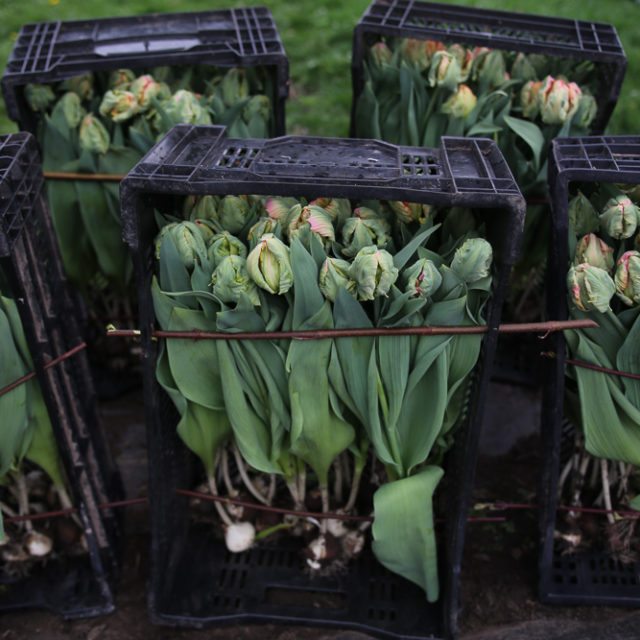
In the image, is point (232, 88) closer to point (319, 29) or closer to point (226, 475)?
point (226, 475)

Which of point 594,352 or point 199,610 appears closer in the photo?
point 594,352

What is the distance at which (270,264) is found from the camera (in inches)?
56.5

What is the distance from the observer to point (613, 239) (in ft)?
5.29

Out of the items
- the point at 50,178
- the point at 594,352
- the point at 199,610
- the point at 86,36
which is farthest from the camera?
the point at 86,36

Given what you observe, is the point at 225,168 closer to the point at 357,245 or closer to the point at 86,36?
the point at 357,245

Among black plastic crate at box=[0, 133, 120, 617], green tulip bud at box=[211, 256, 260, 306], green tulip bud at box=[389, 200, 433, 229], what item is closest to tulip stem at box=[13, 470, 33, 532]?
black plastic crate at box=[0, 133, 120, 617]

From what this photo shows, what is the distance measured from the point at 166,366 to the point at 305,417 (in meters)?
0.32

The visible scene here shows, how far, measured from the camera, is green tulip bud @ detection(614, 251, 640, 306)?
4.88ft

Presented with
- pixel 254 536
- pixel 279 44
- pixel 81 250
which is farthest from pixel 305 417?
pixel 279 44

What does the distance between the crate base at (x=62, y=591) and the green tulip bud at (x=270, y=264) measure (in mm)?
924

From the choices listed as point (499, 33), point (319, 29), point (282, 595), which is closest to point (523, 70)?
point (499, 33)

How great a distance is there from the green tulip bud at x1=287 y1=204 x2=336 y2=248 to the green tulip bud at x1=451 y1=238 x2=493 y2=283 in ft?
0.84

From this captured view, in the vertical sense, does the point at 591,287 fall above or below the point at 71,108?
below

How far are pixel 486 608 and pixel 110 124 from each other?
5.40ft
